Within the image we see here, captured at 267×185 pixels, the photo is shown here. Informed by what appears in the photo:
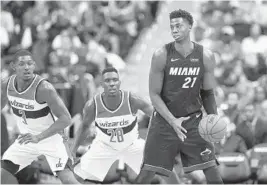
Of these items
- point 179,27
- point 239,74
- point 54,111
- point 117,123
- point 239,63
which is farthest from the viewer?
point 239,63

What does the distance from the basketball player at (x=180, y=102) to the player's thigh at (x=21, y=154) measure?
131 centimetres

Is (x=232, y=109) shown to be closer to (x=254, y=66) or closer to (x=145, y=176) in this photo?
(x=254, y=66)

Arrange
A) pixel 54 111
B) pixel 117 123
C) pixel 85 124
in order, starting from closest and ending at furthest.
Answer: pixel 54 111
pixel 85 124
pixel 117 123

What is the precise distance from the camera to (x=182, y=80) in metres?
6.94

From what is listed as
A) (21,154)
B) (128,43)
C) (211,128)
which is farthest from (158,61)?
(128,43)

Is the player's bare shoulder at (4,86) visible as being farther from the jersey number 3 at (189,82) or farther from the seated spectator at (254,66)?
the seated spectator at (254,66)

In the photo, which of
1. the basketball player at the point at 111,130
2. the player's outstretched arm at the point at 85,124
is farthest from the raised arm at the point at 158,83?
the player's outstretched arm at the point at 85,124

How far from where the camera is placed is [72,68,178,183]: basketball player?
838cm

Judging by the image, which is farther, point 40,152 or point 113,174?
point 113,174

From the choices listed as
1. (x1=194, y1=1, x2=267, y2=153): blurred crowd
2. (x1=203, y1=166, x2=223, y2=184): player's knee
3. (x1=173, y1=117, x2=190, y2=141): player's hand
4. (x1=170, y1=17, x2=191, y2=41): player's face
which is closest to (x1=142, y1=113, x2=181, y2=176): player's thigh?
(x1=173, y1=117, x2=190, y2=141): player's hand

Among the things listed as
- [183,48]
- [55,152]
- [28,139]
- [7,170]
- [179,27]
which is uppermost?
[179,27]

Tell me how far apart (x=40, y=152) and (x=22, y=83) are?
74 centimetres

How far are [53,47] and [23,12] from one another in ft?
5.43

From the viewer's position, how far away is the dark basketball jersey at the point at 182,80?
22.7 feet
